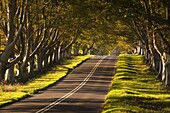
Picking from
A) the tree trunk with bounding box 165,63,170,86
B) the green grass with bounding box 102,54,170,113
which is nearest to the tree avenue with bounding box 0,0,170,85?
the tree trunk with bounding box 165,63,170,86

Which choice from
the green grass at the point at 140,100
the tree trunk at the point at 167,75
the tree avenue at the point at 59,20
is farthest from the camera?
the tree trunk at the point at 167,75

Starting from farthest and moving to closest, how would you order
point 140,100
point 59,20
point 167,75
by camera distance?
point 59,20
point 167,75
point 140,100

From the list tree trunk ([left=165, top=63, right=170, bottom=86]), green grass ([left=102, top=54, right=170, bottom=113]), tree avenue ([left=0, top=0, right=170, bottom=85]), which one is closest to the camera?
tree avenue ([left=0, top=0, right=170, bottom=85])

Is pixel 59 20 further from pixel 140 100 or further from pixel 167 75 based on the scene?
pixel 140 100

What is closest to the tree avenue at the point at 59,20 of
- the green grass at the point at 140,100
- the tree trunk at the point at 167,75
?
the tree trunk at the point at 167,75

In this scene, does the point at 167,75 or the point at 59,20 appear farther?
the point at 59,20

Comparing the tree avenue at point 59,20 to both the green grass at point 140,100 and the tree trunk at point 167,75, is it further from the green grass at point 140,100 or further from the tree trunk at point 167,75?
the green grass at point 140,100

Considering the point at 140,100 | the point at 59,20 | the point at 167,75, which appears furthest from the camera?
the point at 59,20

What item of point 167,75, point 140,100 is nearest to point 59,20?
point 167,75

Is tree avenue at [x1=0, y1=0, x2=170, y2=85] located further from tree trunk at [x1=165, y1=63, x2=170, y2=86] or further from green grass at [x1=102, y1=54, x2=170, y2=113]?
green grass at [x1=102, y1=54, x2=170, y2=113]

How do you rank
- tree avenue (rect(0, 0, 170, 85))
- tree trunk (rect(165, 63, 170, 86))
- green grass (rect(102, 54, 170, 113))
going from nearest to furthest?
tree avenue (rect(0, 0, 170, 85)), green grass (rect(102, 54, 170, 113)), tree trunk (rect(165, 63, 170, 86))

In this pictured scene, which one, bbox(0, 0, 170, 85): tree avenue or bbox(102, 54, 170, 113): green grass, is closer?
bbox(0, 0, 170, 85): tree avenue

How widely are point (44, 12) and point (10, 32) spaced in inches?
391

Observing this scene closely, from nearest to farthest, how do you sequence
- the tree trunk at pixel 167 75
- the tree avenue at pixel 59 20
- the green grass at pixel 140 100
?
the tree avenue at pixel 59 20, the green grass at pixel 140 100, the tree trunk at pixel 167 75
